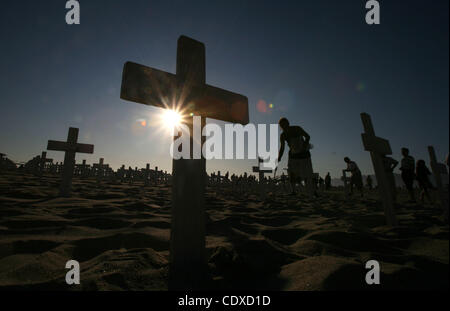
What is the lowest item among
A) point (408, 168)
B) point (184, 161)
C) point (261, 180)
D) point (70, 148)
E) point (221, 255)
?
point (221, 255)

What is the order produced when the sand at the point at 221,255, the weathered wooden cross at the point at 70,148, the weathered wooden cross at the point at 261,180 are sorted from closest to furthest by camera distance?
1. the sand at the point at 221,255
2. the weathered wooden cross at the point at 70,148
3. the weathered wooden cross at the point at 261,180

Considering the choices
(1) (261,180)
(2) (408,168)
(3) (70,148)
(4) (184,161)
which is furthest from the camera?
(1) (261,180)

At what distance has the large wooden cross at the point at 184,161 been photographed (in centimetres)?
154

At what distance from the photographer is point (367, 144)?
3.68 metres

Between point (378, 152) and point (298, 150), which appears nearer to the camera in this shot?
point (378, 152)

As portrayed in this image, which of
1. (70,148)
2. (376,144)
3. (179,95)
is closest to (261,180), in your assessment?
(376,144)

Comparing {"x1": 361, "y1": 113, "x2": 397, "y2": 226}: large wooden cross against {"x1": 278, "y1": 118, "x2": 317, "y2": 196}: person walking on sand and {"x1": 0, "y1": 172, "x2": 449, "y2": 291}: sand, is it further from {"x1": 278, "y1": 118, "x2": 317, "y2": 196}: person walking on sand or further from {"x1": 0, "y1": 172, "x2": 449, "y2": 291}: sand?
{"x1": 278, "y1": 118, "x2": 317, "y2": 196}: person walking on sand

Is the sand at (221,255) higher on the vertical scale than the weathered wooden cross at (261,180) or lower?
lower

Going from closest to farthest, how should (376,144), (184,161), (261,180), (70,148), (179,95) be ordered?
(184,161), (179,95), (376,144), (70,148), (261,180)

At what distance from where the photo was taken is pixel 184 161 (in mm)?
1657

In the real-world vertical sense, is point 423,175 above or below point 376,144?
below

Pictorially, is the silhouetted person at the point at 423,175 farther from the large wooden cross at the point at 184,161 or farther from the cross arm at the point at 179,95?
the large wooden cross at the point at 184,161

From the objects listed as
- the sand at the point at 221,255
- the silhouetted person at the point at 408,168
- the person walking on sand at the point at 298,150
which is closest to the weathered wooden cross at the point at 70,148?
the sand at the point at 221,255

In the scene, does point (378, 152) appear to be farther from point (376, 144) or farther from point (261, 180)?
point (261, 180)
